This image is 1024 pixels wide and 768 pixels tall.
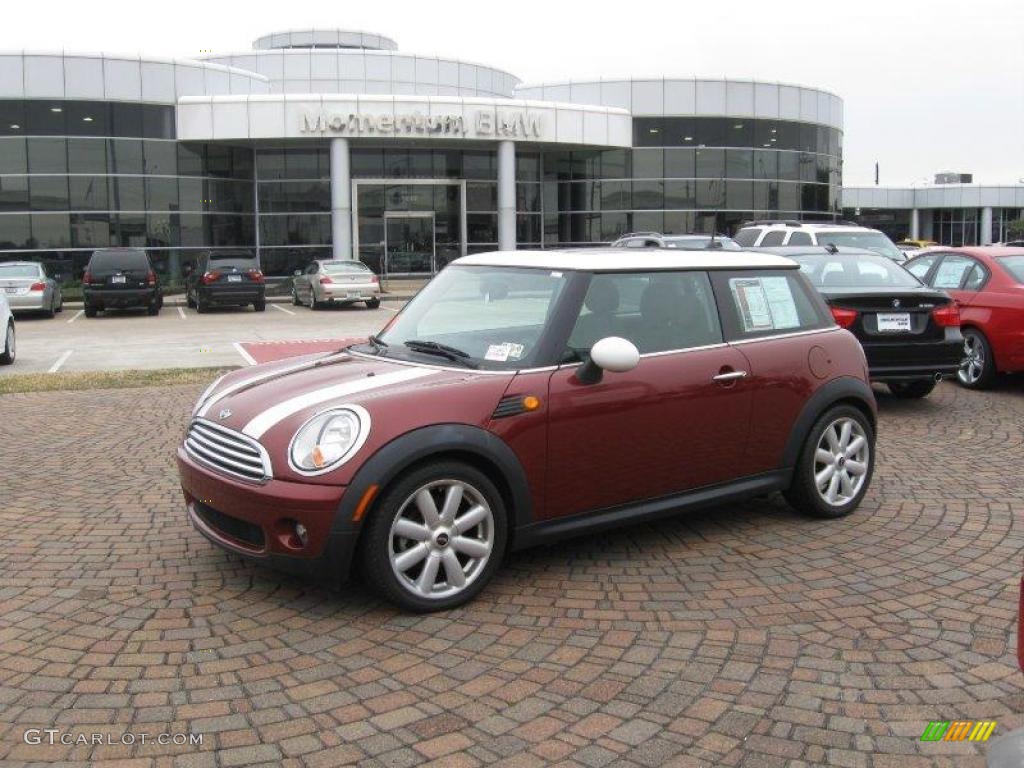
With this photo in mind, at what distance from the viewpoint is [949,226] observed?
72.1 metres

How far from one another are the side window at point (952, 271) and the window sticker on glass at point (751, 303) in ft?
21.1

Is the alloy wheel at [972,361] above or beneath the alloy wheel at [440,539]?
above

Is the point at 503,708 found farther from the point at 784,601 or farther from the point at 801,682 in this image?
the point at 784,601

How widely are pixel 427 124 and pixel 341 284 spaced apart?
9845 millimetres

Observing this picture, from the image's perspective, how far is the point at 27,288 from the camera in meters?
23.7

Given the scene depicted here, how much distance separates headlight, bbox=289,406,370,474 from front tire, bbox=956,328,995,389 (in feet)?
27.3

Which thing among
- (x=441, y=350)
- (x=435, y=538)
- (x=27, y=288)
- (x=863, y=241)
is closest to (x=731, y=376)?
(x=441, y=350)

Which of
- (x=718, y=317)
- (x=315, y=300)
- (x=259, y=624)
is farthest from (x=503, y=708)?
(x=315, y=300)

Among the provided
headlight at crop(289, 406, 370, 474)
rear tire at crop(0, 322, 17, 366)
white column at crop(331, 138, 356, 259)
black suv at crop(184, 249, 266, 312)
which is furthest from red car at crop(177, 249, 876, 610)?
white column at crop(331, 138, 356, 259)

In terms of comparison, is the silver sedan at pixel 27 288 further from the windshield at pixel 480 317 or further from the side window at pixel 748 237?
the windshield at pixel 480 317

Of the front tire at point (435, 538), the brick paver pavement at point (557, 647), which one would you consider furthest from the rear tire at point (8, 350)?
the front tire at point (435, 538)

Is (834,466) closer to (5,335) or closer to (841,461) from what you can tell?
(841,461)

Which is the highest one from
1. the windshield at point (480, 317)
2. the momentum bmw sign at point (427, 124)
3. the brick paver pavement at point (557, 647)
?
the momentum bmw sign at point (427, 124)

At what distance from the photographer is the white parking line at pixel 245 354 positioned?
14.7m
